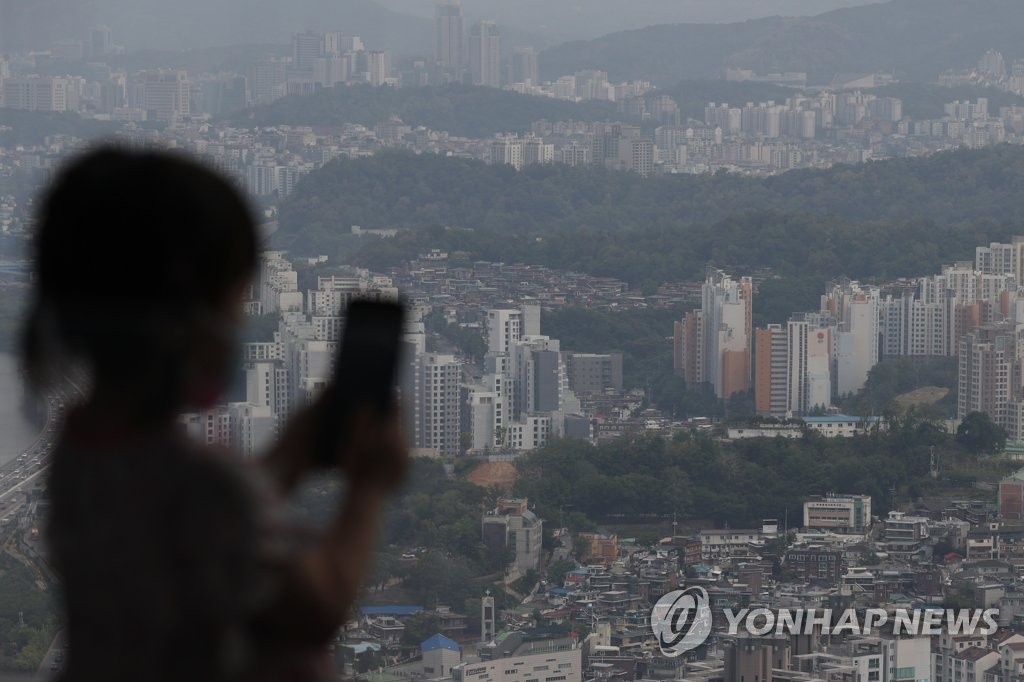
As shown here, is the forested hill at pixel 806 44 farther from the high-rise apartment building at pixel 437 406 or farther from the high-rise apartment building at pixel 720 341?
the high-rise apartment building at pixel 437 406

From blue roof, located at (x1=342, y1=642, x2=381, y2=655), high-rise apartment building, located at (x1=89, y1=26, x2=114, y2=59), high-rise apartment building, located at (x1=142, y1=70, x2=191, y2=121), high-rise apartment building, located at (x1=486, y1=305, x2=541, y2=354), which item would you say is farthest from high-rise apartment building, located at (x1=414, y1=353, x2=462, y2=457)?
high-rise apartment building, located at (x1=142, y1=70, x2=191, y2=121)

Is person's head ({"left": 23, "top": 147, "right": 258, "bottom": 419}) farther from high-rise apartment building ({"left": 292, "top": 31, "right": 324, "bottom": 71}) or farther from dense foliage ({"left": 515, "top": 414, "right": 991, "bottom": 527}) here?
high-rise apartment building ({"left": 292, "top": 31, "right": 324, "bottom": 71})

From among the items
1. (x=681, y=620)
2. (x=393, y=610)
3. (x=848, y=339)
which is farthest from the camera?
(x=848, y=339)

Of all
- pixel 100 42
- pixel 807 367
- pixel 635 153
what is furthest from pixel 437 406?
pixel 635 153

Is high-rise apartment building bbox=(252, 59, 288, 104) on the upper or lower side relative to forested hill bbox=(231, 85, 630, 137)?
upper

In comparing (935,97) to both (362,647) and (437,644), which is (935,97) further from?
(362,647)
